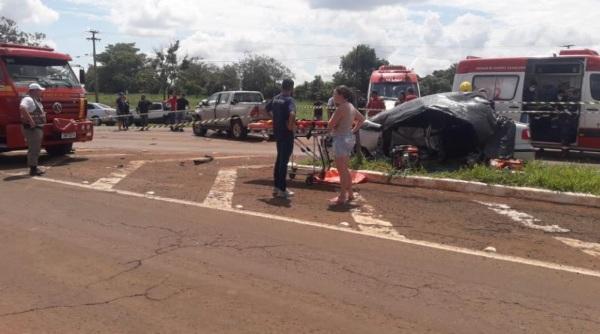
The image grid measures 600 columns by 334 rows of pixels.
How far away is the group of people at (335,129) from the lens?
8055 mm

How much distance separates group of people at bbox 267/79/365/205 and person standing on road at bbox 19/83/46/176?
487 cm

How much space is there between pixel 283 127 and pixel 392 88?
1313 cm

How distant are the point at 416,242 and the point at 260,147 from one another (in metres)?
11.5

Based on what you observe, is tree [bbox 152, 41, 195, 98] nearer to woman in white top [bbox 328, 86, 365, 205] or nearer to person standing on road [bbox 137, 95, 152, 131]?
person standing on road [bbox 137, 95, 152, 131]

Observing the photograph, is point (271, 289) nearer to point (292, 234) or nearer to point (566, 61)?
point (292, 234)

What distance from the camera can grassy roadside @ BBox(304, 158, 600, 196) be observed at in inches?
330

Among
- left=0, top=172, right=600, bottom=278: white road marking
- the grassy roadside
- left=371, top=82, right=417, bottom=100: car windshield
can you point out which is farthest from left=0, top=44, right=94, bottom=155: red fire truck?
left=371, top=82, right=417, bottom=100: car windshield

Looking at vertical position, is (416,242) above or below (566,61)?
below

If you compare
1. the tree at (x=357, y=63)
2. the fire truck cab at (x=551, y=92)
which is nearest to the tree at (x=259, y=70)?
the tree at (x=357, y=63)

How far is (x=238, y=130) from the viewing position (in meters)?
20.7

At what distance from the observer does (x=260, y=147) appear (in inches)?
679

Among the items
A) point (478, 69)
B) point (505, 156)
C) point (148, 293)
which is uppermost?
point (478, 69)

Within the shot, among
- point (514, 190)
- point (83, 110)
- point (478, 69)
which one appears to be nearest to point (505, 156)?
A: point (514, 190)

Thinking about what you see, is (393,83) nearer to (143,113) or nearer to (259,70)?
(143,113)
